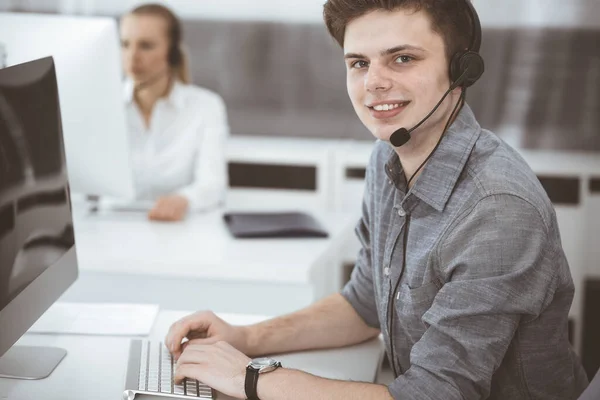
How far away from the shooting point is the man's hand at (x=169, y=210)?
225 cm

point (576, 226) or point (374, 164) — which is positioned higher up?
point (374, 164)

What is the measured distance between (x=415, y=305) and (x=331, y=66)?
205 cm

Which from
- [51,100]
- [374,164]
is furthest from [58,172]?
[374,164]

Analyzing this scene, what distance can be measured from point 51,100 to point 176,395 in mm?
538

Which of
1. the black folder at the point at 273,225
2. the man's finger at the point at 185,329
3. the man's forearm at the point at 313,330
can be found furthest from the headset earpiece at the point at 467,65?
the black folder at the point at 273,225

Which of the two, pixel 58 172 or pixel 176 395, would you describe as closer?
pixel 176 395

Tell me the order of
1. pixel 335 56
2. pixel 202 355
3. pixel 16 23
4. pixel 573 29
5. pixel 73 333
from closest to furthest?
pixel 202 355
pixel 73 333
pixel 16 23
pixel 573 29
pixel 335 56

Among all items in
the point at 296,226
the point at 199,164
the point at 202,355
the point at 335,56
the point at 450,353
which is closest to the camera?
the point at 450,353

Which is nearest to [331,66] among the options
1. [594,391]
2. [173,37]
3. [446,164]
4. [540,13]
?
[173,37]

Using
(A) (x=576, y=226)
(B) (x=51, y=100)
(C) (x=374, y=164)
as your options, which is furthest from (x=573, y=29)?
(B) (x=51, y=100)

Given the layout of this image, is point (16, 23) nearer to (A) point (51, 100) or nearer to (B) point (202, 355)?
(A) point (51, 100)

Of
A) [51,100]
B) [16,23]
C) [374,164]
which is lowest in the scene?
[374,164]

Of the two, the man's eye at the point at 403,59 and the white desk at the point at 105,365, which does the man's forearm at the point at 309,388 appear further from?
the man's eye at the point at 403,59

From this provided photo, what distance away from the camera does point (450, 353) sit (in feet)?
3.84
